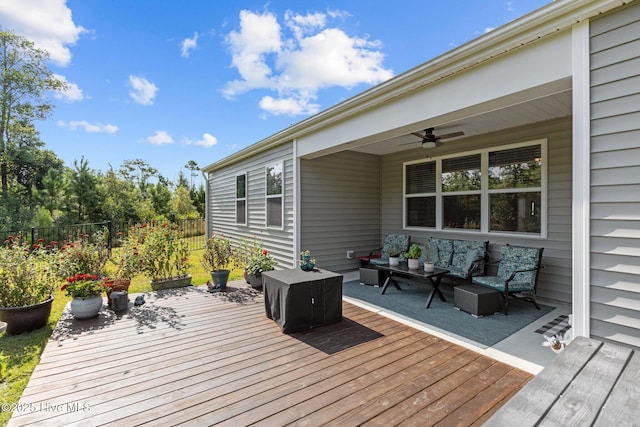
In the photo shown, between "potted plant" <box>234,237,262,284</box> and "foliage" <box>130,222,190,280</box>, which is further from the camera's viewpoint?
"potted plant" <box>234,237,262,284</box>

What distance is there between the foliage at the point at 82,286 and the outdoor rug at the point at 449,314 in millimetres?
3650

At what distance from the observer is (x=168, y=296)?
478 centimetres

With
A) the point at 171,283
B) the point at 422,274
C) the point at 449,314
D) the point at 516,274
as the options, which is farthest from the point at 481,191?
the point at 171,283

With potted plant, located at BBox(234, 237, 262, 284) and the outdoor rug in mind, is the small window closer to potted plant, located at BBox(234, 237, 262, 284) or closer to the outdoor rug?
the outdoor rug

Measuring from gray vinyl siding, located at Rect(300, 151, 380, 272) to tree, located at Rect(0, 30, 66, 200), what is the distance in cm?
1816

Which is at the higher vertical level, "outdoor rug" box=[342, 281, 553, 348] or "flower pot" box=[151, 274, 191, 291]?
"flower pot" box=[151, 274, 191, 291]

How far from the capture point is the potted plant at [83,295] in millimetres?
3674

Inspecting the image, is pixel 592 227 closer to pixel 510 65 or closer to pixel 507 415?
pixel 510 65

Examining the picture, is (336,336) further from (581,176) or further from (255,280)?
(581,176)

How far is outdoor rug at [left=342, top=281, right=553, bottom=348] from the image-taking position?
3281mm

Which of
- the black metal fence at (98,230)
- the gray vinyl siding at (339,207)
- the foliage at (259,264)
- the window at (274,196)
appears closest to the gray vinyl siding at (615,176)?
the foliage at (259,264)

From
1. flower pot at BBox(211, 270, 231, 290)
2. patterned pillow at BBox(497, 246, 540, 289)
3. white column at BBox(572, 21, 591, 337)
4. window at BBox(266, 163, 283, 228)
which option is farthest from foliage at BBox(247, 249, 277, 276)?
white column at BBox(572, 21, 591, 337)

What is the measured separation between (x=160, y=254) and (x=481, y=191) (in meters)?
5.92

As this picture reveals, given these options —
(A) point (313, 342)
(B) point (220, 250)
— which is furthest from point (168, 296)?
(A) point (313, 342)
